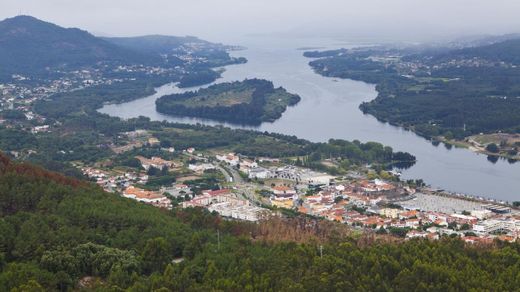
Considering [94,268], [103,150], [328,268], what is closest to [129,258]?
[94,268]

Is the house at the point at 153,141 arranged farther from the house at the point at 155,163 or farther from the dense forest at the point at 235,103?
the dense forest at the point at 235,103

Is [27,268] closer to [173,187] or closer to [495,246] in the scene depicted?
[495,246]

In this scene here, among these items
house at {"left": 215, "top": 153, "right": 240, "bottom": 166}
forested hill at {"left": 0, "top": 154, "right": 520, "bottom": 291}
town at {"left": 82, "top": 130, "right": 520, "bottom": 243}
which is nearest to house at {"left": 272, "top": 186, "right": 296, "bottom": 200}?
town at {"left": 82, "top": 130, "right": 520, "bottom": 243}

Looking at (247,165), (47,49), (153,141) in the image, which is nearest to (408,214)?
(247,165)

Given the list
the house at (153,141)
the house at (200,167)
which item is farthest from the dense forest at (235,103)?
the house at (200,167)

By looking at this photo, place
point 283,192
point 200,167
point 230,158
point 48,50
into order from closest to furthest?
point 283,192 → point 200,167 → point 230,158 → point 48,50

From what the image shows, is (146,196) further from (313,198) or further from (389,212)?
(389,212)
